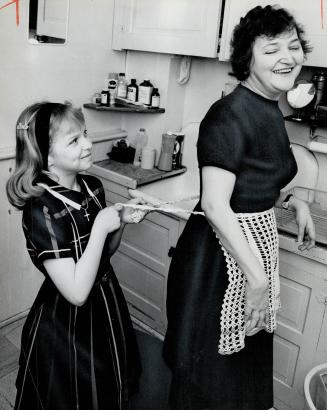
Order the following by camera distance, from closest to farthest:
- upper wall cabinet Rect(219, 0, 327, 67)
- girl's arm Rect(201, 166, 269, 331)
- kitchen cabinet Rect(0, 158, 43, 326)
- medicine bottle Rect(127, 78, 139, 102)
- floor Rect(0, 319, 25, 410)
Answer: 1. girl's arm Rect(201, 166, 269, 331)
2. upper wall cabinet Rect(219, 0, 327, 67)
3. floor Rect(0, 319, 25, 410)
4. kitchen cabinet Rect(0, 158, 43, 326)
5. medicine bottle Rect(127, 78, 139, 102)

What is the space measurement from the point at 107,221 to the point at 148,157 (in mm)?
1264

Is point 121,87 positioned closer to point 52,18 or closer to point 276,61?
point 52,18

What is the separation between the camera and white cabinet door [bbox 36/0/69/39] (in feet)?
6.52

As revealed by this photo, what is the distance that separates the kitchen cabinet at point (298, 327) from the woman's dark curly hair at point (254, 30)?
87cm

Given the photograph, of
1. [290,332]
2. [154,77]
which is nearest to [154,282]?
[290,332]

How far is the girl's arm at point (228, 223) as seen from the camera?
1.05 m

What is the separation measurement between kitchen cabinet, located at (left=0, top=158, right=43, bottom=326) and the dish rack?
125 centimetres

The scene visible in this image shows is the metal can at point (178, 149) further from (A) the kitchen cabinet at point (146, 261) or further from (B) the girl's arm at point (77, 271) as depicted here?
(B) the girl's arm at point (77, 271)

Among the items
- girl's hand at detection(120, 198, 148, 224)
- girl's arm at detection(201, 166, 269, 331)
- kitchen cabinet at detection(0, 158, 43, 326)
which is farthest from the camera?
kitchen cabinet at detection(0, 158, 43, 326)

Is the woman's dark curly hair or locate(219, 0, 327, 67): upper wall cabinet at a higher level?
locate(219, 0, 327, 67): upper wall cabinet

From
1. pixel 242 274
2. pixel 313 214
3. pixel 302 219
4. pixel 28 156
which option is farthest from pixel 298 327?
pixel 28 156

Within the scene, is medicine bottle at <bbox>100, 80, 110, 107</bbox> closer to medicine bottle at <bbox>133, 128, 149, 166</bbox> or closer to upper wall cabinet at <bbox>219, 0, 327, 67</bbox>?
medicine bottle at <bbox>133, 128, 149, 166</bbox>

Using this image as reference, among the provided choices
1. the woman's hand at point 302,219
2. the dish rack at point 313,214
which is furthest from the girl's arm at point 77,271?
the dish rack at point 313,214

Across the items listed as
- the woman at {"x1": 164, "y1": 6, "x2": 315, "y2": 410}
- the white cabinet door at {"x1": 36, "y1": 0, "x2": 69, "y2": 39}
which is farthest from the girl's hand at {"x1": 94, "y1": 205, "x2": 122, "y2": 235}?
the white cabinet door at {"x1": 36, "y1": 0, "x2": 69, "y2": 39}
